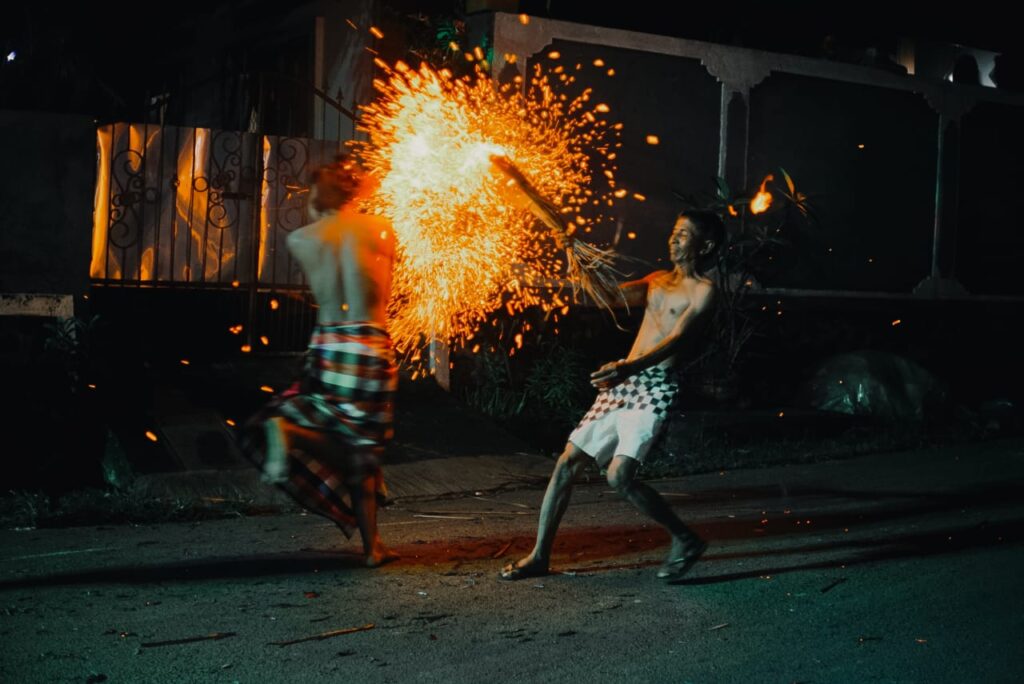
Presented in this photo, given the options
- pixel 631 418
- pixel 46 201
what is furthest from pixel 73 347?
pixel 631 418

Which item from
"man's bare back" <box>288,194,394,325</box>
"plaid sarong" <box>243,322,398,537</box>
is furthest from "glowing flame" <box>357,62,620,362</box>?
"plaid sarong" <box>243,322,398,537</box>

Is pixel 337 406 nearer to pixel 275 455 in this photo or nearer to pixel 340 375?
pixel 340 375

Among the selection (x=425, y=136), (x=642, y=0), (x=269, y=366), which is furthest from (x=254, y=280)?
(x=642, y=0)

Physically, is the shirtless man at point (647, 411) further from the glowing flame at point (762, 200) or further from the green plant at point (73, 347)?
the glowing flame at point (762, 200)

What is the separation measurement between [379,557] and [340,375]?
0.98 metres

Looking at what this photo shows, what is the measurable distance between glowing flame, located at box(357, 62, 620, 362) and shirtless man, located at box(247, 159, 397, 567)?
0.88m

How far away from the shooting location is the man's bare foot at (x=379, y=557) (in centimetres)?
600

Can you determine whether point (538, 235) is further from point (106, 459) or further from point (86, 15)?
point (86, 15)

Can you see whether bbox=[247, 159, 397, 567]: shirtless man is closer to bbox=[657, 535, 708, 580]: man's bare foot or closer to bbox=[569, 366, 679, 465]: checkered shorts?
bbox=[569, 366, 679, 465]: checkered shorts

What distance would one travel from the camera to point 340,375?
226 inches

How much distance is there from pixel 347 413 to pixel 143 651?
1572 mm

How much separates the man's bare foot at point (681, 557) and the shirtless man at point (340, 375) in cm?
148

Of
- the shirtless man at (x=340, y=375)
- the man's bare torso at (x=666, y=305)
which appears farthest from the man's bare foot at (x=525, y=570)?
the man's bare torso at (x=666, y=305)

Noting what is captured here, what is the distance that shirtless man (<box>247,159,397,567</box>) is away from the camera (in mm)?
5738
